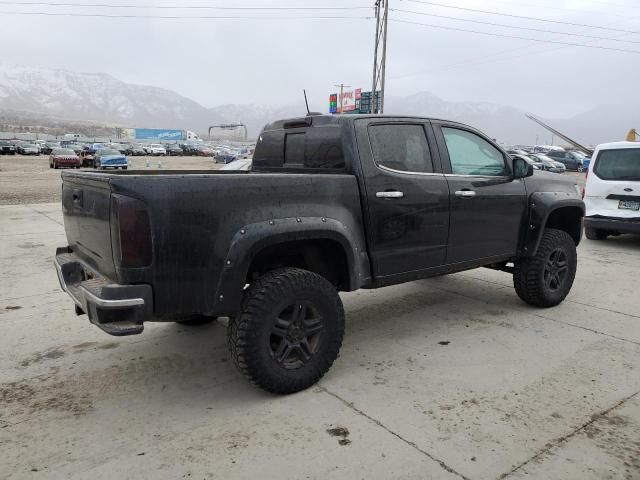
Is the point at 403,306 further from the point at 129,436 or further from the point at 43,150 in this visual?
the point at 43,150

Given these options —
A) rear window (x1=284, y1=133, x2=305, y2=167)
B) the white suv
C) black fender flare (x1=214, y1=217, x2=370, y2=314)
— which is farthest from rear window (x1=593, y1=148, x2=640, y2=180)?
black fender flare (x1=214, y1=217, x2=370, y2=314)

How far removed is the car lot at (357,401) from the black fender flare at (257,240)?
2.43 feet

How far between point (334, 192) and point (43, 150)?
218 feet

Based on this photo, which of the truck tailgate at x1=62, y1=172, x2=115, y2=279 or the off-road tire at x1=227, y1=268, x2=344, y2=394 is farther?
the off-road tire at x1=227, y1=268, x2=344, y2=394

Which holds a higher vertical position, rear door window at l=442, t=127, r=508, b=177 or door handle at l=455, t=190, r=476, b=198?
rear door window at l=442, t=127, r=508, b=177

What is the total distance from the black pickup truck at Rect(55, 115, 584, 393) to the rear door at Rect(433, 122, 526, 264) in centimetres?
1

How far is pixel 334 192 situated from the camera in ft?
11.5

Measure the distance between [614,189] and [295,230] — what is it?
23.9 feet

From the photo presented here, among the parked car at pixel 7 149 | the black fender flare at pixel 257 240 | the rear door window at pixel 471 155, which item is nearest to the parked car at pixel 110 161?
the parked car at pixel 7 149

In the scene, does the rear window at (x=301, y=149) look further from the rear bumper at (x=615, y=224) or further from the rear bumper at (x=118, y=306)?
the rear bumper at (x=615, y=224)

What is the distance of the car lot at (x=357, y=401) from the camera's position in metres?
2.68

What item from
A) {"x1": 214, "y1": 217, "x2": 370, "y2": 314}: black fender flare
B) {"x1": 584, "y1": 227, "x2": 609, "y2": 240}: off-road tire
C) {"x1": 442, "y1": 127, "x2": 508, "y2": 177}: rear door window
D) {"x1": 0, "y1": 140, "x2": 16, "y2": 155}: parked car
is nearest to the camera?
{"x1": 214, "y1": 217, "x2": 370, "y2": 314}: black fender flare

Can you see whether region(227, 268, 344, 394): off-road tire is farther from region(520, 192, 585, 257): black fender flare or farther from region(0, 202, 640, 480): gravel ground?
region(520, 192, 585, 257): black fender flare

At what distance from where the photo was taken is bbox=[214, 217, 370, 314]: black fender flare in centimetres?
304
